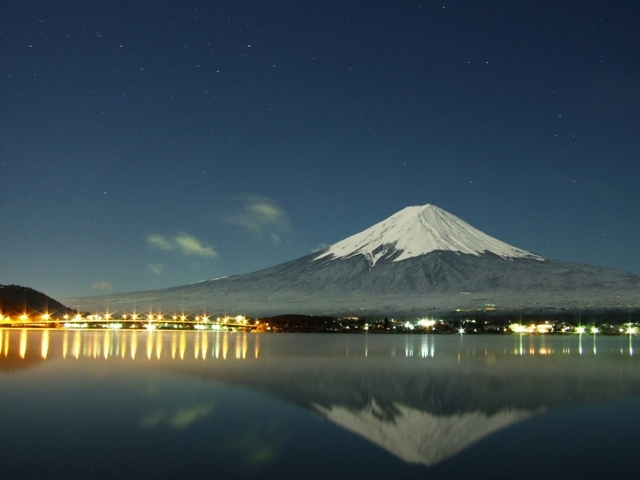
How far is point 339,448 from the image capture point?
11359 millimetres

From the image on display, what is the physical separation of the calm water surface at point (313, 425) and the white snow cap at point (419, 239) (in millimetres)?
142577

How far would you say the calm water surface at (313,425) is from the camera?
33.2ft

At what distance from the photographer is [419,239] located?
567 ft

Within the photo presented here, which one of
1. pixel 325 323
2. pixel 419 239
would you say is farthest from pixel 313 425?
pixel 419 239

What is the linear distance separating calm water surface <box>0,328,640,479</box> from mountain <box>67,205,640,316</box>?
10290 centimetres

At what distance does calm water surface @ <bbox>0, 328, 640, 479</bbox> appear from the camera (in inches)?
399

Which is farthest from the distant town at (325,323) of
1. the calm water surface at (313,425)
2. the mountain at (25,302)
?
the calm water surface at (313,425)

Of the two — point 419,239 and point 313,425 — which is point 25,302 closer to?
point 419,239

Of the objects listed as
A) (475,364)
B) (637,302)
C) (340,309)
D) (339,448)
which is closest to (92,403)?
(339,448)

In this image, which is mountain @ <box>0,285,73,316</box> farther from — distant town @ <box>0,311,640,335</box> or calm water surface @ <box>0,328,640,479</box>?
calm water surface @ <box>0,328,640,479</box>

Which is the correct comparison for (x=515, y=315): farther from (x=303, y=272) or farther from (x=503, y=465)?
(x=503, y=465)

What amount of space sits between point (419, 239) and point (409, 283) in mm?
22981

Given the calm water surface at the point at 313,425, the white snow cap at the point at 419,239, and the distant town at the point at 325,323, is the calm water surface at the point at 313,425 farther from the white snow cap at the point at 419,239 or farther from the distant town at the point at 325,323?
the white snow cap at the point at 419,239

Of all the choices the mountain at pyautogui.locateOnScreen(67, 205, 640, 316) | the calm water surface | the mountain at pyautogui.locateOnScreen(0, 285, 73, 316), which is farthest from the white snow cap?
the calm water surface
